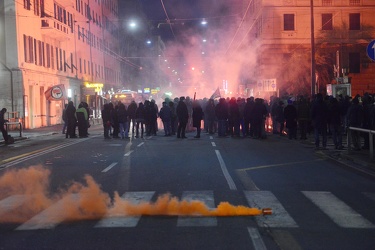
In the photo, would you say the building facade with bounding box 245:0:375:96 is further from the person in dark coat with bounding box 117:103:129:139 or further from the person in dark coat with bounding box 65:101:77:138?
the person in dark coat with bounding box 65:101:77:138

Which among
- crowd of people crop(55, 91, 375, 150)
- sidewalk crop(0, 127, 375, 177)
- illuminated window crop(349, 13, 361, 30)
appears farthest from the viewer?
illuminated window crop(349, 13, 361, 30)

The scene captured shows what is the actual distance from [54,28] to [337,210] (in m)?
33.1

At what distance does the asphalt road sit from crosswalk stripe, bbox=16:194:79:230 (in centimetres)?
1

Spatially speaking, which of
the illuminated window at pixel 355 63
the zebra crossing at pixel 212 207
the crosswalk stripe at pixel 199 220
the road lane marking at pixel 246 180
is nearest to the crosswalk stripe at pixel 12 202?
the zebra crossing at pixel 212 207

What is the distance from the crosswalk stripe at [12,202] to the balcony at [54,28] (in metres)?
29.4

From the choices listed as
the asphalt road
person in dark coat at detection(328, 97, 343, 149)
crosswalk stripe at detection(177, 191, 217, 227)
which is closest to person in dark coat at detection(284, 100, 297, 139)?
person in dark coat at detection(328, 97, 343, 149)

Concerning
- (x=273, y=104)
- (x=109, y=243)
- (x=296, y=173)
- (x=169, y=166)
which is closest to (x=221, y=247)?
(x=109, y=243)

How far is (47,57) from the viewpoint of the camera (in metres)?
37.8

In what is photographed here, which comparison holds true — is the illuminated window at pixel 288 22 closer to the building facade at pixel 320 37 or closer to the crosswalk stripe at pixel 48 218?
the building facade at pixel 320 37

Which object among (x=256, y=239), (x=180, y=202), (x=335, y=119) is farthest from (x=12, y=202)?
(x=335, y=119)

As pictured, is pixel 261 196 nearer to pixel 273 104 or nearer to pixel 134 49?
pixel 273 104

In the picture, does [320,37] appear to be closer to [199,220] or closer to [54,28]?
[54,28]

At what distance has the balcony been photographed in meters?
36.0

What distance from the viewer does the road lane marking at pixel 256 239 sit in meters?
5.32
